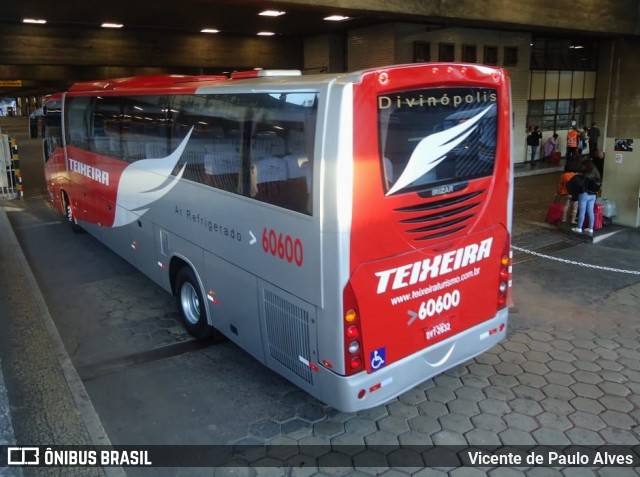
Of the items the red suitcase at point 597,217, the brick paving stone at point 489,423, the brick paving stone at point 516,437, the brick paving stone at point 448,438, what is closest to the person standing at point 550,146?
the red suitcase at point 597,217

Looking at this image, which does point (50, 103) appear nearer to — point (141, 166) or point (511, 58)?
point (141, 166)

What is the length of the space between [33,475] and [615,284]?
308 inches

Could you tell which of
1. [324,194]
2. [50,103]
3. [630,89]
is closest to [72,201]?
[50,103]

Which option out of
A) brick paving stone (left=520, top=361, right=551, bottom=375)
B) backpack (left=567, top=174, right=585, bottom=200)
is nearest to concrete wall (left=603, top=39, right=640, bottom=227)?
backpack (left=567, top=174, right=585, bottom=200)

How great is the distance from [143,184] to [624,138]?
1007 centimetres

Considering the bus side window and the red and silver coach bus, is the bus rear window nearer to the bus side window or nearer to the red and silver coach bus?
the red and silver coach bus

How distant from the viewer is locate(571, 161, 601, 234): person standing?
10.4 m

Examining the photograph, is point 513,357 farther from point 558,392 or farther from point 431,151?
point 431,151

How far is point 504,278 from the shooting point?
17.5ft

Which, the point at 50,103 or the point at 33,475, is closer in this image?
the point at 33,475

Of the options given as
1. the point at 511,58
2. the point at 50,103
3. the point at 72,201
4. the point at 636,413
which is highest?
the point at 511,58

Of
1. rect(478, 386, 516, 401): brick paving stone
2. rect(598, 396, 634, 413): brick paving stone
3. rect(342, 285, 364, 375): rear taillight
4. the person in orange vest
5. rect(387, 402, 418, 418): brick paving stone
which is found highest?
the person in orange vest

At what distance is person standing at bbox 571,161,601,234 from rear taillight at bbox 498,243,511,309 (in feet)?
20.2

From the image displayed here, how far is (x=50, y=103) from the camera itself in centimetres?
1195
